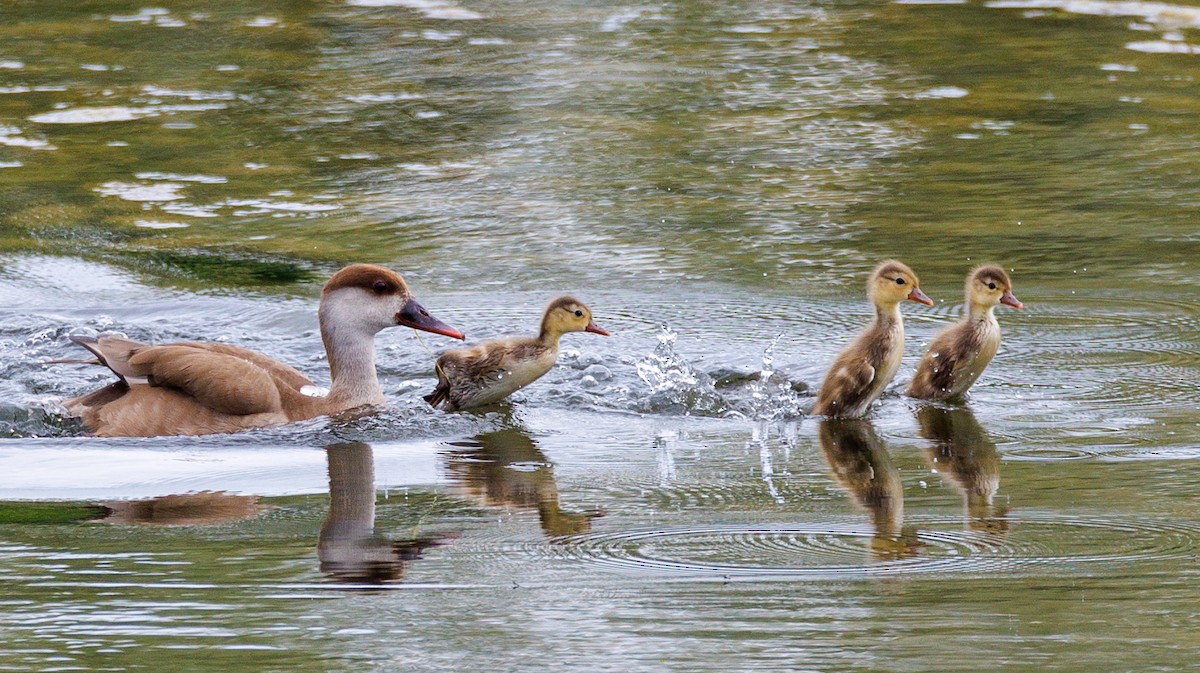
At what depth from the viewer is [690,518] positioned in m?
5.19

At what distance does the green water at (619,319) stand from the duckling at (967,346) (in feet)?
0.42

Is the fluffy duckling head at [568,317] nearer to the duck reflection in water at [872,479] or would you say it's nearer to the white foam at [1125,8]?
the duck reflection in water at [872,479]

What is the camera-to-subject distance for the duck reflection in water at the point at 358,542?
14.9ft

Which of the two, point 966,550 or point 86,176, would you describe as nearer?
point 966,550

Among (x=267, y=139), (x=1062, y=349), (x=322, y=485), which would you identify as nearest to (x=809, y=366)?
(x=1062, y=349)

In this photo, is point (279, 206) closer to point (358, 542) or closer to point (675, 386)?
point (675, 386)

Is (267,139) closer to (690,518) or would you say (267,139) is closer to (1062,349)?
(1062,349)

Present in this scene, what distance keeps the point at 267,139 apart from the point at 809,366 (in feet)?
19.5

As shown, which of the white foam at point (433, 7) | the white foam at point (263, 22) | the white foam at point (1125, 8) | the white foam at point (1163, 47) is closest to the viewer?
the white foam at point (1163, 47)

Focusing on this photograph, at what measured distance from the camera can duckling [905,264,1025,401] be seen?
748 cm

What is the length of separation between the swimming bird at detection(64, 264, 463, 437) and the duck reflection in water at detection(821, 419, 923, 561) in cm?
164

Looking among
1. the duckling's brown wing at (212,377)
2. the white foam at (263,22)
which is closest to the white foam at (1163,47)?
the white foam at (263,22)

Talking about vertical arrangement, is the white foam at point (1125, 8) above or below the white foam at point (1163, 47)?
above

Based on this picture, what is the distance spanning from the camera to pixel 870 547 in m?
4.78
